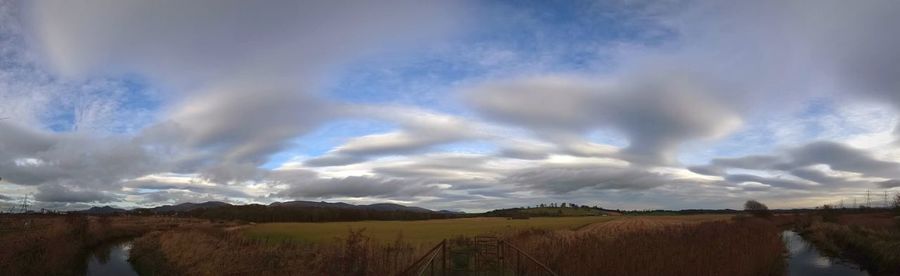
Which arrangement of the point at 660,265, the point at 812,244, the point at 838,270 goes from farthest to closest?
the point at 812,244 → the point at 838,270 → the point at 660,265

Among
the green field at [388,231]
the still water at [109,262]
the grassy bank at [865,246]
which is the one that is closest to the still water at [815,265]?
the grassy bank at [865,246]

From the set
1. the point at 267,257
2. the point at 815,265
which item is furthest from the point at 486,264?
the point at 815,265

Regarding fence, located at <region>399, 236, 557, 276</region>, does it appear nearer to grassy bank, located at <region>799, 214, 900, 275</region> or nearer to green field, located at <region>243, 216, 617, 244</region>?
green field, located at <region>243, 216, 617, 244</region>

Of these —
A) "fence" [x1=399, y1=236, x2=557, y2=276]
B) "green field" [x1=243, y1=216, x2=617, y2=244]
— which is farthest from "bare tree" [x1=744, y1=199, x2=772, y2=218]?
"fence" [x1=399, y1=236, x2=557, y2=276]

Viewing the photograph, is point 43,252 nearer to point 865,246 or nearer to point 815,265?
point 815,265

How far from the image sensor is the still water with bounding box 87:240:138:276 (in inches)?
1323

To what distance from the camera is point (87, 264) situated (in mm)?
36812

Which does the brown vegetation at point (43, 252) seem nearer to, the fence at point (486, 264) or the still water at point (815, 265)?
the fence at point (486, 264)

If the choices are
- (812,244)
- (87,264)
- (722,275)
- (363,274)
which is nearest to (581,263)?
(722,275)

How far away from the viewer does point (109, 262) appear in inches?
1517

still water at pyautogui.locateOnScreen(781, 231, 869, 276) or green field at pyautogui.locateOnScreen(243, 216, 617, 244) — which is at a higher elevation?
green field at pyautogui.locateOnScreen(243, 216, 617, 244)

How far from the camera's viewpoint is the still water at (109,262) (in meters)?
33.6

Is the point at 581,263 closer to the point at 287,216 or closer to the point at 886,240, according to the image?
the point at 886,240

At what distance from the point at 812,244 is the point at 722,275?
38.0m
